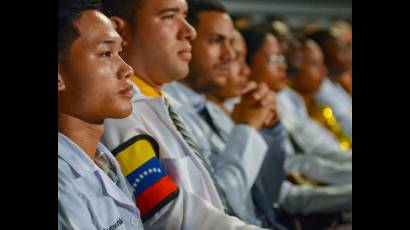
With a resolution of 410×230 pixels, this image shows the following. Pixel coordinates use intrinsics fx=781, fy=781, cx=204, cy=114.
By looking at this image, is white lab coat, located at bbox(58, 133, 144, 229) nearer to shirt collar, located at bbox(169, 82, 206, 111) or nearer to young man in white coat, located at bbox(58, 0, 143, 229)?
young man in white coat, located at bbox(58, 0, 143, 229)

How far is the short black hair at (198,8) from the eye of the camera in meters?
1.51

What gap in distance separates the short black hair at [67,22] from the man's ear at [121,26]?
15cm

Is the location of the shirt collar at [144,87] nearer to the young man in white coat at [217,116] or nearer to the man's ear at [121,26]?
the man's ear at [121,26]

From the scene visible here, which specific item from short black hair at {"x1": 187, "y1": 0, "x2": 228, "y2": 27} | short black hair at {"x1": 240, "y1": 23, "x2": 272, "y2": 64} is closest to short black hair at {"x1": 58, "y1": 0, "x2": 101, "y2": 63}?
short black hair at {"x1": 187, "y1": 0, "x2": 228, "y2": 27}

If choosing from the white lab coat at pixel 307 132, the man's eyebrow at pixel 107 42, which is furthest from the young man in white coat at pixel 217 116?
the white lab coat at pixel 307 132

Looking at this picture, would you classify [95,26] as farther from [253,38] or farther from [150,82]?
[253,38]

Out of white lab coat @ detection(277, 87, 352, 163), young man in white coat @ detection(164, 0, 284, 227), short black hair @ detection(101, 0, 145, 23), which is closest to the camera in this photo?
short black hair @ detection(101, 0, 145, 23)

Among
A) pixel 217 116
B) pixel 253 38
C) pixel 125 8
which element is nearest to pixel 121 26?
pixel 125 8

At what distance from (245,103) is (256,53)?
522 millimetres

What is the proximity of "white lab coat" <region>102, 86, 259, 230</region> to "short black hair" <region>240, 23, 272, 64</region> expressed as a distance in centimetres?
103

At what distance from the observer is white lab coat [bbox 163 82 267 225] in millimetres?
1604
